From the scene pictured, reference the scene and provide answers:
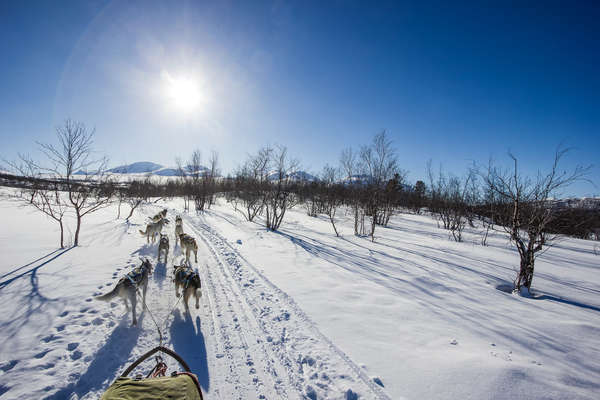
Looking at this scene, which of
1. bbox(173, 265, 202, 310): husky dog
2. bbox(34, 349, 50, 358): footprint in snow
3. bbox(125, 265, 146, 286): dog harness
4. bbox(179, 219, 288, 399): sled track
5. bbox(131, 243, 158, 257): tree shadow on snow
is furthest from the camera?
bbox(131, 243, 158, 257): tree shadow on snow

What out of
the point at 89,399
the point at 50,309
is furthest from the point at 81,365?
the point at 50,309

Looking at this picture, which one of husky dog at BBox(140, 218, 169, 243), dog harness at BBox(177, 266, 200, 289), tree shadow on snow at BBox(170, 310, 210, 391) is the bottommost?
tree shadow on snow at BBox(170, 310, 210, 391)

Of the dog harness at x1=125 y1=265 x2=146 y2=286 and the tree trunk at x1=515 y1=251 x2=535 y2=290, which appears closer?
the dog harness at x1=125 y1=265 x2=146 y2=286

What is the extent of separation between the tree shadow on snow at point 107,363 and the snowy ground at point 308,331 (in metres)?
0.01

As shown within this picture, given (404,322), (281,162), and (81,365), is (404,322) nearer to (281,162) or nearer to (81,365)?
(81,365)

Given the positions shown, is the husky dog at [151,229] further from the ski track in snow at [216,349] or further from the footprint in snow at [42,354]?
the footprint in snow at [42,354]

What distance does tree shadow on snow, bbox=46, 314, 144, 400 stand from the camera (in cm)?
238

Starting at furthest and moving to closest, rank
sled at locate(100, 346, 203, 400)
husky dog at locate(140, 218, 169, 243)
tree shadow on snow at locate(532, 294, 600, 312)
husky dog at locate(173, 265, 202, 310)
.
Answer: husky dog at locate(140, 218, 169, 243)
tree shadow on snow at locate(532, 294, 600, 312)
husky dog at locate(173, 265, 202, 310)
sled at locate(100, 346, 203, 400)

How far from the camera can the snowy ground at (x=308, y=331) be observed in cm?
257

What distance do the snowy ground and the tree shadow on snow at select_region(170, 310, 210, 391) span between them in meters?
0.02

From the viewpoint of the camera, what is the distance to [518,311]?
454 centimetres

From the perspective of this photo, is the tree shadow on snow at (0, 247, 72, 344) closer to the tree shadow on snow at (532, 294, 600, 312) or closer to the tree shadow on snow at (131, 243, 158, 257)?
the tree shadow on snow at (131, 243, 158, 257)

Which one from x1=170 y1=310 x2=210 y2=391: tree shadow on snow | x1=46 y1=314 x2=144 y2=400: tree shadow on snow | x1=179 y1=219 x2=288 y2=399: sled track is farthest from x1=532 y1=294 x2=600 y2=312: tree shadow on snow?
x1=46 y1=314 x2=144 y2=400: tree shadow on snow

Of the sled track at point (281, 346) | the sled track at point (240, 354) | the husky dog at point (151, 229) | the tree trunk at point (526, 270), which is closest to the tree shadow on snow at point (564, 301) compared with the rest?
the tree trunk at point (526, 270)
